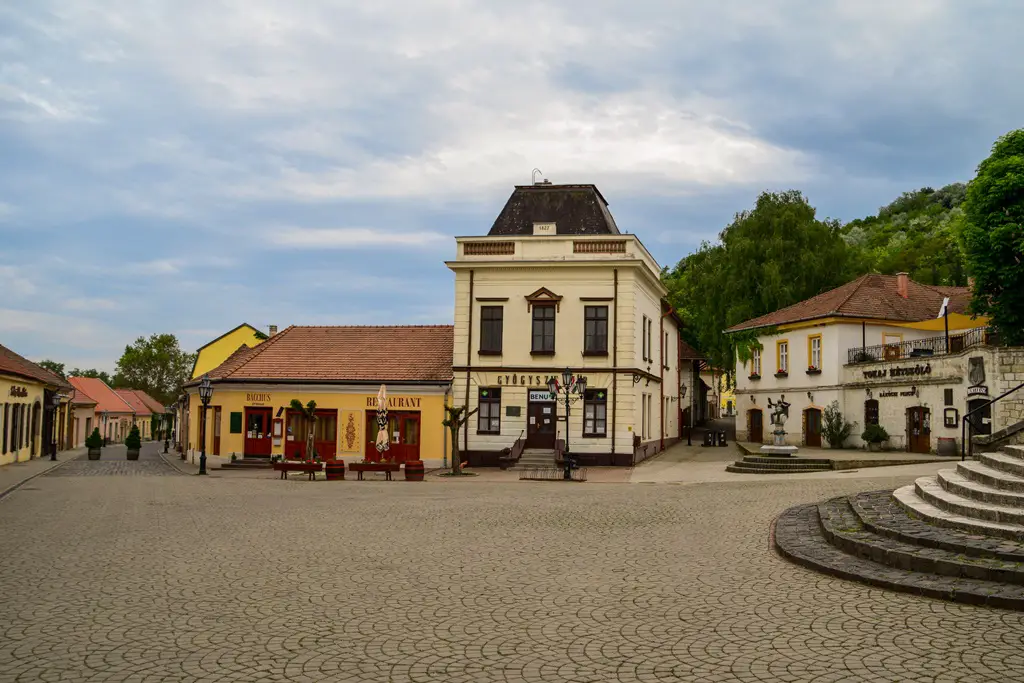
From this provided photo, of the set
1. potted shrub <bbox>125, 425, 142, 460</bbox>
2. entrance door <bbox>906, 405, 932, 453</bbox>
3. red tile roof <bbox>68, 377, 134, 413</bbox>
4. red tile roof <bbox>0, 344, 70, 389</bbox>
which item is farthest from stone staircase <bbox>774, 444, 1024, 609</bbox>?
red tile roof <bbox>68, 377, 134, 413</bbox>

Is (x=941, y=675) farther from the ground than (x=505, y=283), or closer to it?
closer to it

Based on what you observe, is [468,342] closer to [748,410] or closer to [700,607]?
[748,410]

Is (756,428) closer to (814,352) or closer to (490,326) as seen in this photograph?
(814,352)

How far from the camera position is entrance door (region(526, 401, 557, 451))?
31.8 metres

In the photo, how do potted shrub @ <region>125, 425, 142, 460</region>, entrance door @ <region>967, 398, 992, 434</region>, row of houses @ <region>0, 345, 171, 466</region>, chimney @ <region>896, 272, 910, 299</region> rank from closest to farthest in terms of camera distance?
entrance door @ <region>967, 398, 992, 434</region> < row of houses @ <region>0, 345, 171, 466</region> < chimney @ <region>896, 272, 910, 299</region> < potted shrub @ <region>125, 425, 142, 460</region>

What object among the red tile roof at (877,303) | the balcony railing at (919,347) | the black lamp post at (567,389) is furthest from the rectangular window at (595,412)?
the balcony railing at (919,347)

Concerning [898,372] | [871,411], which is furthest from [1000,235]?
[871,411]

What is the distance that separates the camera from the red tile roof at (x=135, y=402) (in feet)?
300

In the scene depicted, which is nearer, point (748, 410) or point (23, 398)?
point (23, 398)

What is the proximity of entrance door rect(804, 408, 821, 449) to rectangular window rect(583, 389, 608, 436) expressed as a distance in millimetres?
10575

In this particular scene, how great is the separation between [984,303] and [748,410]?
13.1m

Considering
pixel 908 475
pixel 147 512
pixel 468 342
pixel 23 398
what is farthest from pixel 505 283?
pixel 23 398

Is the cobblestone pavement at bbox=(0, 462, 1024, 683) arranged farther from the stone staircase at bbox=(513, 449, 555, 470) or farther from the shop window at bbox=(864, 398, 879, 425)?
the shop window at bbox=(864, 398, 879, 425)

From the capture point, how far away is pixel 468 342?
32.7 m
